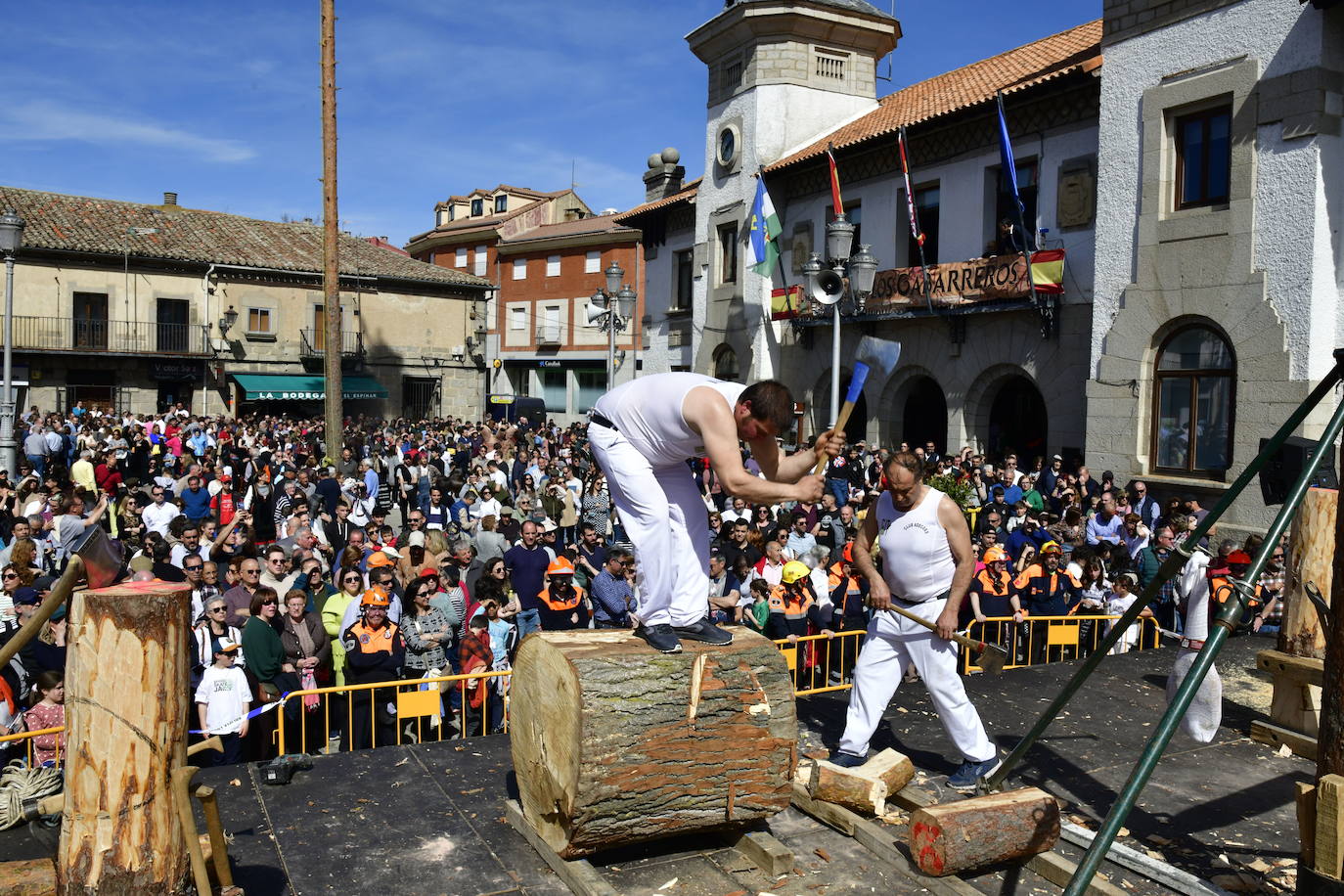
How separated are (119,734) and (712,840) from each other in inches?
102

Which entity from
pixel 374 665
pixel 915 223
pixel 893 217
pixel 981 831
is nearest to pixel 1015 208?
pixel 915 223

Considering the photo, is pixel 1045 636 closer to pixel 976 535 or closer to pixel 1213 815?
pixel 976 535

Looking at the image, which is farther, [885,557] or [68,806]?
[885,557]

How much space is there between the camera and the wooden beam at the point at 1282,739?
5883mm

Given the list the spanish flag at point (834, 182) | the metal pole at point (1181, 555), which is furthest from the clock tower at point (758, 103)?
the metal pole at point (1181, 555)

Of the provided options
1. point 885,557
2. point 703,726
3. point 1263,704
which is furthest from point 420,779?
point 1263,704

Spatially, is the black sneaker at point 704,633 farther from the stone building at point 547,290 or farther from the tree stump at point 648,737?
the stone building at point 547,290

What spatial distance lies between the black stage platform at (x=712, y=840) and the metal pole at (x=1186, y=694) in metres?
1.21

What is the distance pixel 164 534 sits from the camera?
12680 mm

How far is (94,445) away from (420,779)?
15745mm

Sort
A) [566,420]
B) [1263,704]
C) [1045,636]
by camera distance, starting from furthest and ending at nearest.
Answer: [566,420]
[1045,636]
[1263,704]

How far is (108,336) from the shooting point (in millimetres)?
34750

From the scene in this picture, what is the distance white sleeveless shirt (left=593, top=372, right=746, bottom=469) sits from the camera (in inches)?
185

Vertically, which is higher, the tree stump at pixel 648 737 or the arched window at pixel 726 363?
the arched window at pixel 726 363
